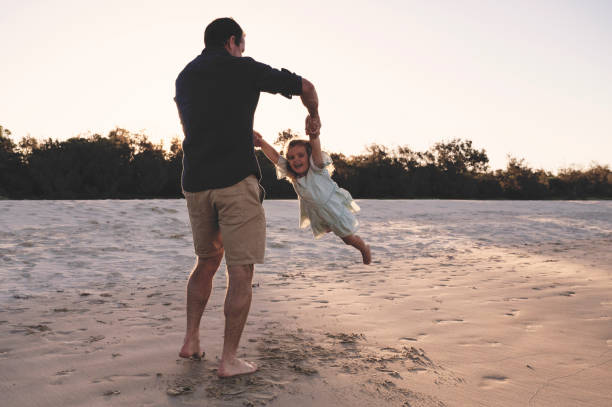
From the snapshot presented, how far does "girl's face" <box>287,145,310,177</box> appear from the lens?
3625 mm

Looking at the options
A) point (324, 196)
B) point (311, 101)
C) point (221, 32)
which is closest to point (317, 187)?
point (324, 196)

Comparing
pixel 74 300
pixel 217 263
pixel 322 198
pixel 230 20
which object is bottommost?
pixel 74 300

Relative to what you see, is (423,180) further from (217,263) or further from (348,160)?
(217,263)

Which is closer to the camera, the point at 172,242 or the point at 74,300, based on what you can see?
the point at 74,300

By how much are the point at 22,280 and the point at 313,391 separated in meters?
4.35

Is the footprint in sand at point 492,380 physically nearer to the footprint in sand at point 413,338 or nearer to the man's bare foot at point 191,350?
the footprint in sand at point 413,338

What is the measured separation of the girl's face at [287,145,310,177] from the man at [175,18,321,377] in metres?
0.82

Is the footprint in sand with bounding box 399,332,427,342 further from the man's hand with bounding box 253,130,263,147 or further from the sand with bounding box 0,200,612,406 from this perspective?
the man's hand with bounding box 253,130,263,147

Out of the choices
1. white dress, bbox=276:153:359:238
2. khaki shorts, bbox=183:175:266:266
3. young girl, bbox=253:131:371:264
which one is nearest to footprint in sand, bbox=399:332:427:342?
young girl, bbox=253:131:371:264

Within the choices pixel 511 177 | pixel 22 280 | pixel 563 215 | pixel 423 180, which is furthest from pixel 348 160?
pixel 22 280

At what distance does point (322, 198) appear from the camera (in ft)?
12.3

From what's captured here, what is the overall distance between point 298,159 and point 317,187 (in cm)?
27

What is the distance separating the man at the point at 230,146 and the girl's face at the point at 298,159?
32.4 inches

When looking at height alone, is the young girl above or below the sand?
above
